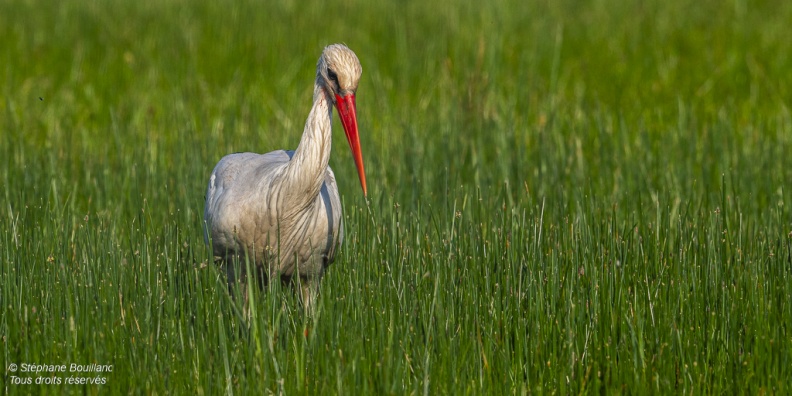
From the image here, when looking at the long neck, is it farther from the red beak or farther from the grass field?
the grass field

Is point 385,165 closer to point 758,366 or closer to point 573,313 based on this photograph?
point 573,313

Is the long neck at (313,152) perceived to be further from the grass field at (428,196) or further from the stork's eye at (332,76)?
the grass field at (428,196)

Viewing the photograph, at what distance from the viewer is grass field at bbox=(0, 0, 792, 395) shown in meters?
3.37

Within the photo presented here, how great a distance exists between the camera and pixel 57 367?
3223 millimetres

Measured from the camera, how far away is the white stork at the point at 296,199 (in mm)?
3705

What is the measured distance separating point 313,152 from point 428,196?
5.27ft

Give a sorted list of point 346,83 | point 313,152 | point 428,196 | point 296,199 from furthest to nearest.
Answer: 1. point 428,196
2. point 296,199
3. point 313,152
4. point 346,83

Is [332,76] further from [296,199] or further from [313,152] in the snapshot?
[296,199]

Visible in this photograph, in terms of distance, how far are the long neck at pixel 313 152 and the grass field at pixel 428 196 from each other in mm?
373

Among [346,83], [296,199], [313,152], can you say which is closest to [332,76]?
[346,83]

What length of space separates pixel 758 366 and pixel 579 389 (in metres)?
0.62

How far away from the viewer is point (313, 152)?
3.79 metres

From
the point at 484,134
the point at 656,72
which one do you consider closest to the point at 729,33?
the point at 656,72

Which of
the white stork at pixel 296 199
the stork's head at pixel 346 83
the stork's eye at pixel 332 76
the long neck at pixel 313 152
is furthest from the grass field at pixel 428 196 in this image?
the stork's eye at pixel 332 76
